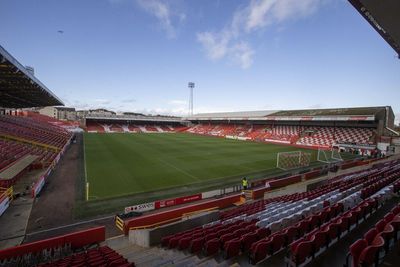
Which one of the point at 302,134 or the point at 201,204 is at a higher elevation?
the point at 302,134

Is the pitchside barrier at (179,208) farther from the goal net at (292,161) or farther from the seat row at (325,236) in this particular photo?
the seat row at (325,236)

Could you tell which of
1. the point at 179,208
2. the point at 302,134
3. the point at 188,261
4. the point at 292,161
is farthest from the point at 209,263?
the point at 302,134

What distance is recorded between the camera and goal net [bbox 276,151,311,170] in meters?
23.4

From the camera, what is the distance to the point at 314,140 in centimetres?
3925

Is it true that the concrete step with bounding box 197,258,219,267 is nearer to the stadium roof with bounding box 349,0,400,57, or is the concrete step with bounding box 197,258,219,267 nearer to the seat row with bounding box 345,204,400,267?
the seat row with bounding box 345,204,400,267

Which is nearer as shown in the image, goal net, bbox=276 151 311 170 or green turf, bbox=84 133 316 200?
green turf, bbox=84 133 316 200

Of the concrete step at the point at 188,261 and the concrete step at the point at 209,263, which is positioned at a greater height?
the concrete step at the point at 209,263

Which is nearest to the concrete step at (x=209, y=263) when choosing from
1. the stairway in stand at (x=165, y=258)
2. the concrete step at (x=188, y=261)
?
the stairway in stand at (x=165, y=258)

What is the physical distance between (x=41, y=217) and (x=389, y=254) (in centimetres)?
1347

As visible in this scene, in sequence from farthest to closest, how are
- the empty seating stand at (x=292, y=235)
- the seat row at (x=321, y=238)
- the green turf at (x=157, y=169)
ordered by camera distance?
the green turf at (x=157, y=169) < the empty seating stand at (x=292, y=235) < the seat row at (x=321, y=238)

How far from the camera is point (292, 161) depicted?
2406cm

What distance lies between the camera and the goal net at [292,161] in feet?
76.7

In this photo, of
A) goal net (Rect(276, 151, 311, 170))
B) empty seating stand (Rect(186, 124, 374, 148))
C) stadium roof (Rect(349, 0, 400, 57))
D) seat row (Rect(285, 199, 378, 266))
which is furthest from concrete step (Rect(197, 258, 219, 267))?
empty seating stand (Rect(186, 124, 374, 148))

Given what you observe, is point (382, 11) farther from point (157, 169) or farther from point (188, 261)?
point (157, 169)
